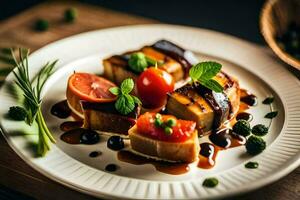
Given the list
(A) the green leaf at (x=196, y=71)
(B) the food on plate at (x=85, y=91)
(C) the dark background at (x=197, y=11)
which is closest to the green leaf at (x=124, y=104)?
(B) the food on plate at (x=85, y=91)

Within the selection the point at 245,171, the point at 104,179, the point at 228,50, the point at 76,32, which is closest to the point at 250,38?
the point at 228,50

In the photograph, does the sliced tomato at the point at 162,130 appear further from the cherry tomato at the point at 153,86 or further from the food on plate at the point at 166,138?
the cherry tomato at the point at 153,86

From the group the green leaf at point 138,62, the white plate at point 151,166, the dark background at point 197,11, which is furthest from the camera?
the dark background at point 197,11

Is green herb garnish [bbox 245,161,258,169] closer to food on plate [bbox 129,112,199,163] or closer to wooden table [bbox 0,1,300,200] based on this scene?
wooden table [bbox 0,1,300,200]

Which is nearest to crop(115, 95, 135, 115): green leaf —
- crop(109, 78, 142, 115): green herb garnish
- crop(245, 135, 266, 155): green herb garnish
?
crop(109, 78, 142, 115): green herb garnish

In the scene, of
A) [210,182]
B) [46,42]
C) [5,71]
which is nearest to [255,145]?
[210,182]

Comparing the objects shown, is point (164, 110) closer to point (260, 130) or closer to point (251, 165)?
point (260, 130)

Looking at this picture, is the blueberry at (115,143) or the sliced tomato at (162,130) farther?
the blueberry at (115,143)
